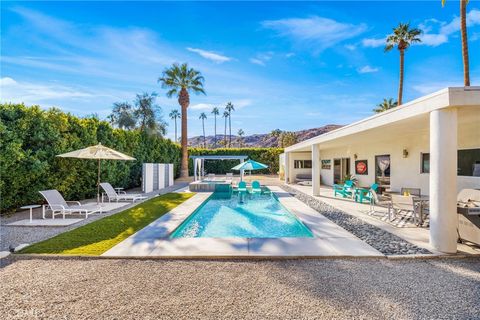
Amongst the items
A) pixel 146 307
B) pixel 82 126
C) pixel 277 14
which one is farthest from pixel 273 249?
pixel 277 14

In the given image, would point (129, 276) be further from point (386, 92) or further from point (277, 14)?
point (386, 92)

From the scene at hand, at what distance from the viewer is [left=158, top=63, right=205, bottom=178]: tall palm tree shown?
2952cm

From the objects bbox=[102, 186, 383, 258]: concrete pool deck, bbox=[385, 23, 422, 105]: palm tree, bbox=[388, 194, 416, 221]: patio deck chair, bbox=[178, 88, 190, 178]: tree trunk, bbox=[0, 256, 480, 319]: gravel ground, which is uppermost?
bbox=[385, 23, 422, 105]: palm tree

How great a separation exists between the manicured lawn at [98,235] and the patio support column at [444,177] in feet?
24.5

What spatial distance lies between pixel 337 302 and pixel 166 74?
30632 mm

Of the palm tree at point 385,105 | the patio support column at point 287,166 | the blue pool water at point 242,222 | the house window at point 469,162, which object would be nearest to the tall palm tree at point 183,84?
the patio support column at point 287,166

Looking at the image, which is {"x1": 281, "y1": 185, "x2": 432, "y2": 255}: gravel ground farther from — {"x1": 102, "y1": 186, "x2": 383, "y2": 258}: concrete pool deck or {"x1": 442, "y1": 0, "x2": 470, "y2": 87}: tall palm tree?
{"x1": 442, "y1": 0, "x2": 470, "y2": 87}: tall palm tree

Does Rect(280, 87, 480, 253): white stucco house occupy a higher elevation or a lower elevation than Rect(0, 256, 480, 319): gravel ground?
higher

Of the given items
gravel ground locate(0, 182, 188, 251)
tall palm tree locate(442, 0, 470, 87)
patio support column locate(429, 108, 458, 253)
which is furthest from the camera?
tall palm tree locate(442, 0, 470, 87)

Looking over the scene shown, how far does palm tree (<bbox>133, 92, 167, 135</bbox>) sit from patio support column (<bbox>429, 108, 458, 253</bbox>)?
83.5 ft

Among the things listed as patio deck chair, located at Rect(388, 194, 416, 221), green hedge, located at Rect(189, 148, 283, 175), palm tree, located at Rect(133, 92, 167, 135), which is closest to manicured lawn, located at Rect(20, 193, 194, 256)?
patio deck chair, located at Rect(388, 194, 416, 221)

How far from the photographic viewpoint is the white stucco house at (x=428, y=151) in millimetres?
5180

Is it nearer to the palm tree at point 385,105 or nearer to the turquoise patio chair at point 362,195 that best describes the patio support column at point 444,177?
the turquoise patio chair at point 362,195

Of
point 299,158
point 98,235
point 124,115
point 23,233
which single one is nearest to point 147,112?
point 124,115
